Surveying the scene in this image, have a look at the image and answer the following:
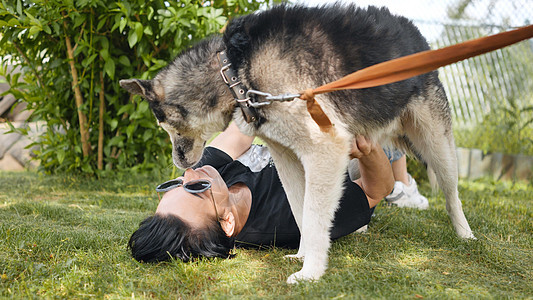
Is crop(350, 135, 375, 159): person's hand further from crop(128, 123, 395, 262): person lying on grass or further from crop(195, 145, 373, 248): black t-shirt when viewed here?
crop(195, 145, 373, 248): black t-shirt

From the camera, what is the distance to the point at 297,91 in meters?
2.22

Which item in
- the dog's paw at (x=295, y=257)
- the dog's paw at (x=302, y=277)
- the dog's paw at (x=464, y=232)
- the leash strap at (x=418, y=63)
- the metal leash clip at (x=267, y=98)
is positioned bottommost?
the dog's paw at (x=464, y=232)

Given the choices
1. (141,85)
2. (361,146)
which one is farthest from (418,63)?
(141,85)

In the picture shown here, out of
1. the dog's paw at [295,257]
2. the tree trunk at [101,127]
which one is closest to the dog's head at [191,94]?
the dog's paw at [295,257]

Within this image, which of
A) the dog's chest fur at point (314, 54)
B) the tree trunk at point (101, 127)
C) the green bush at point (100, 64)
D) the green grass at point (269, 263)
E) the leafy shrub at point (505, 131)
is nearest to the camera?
the green grass at point (269, 263)

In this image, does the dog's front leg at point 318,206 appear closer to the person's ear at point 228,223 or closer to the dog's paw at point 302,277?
the dog's paw at point 302,277

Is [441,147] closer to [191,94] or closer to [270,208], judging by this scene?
[270,208]

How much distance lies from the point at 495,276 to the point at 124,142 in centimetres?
419

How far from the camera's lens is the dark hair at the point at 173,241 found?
7.80 ft

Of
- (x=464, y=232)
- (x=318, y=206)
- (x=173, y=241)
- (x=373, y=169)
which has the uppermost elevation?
(x=373, y=169)

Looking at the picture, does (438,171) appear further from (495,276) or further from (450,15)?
(450,15)

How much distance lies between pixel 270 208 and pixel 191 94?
95cm

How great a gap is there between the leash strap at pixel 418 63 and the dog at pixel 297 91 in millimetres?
228

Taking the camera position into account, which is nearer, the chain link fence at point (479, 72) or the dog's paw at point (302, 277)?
the dog's paw at point (302, 277)
